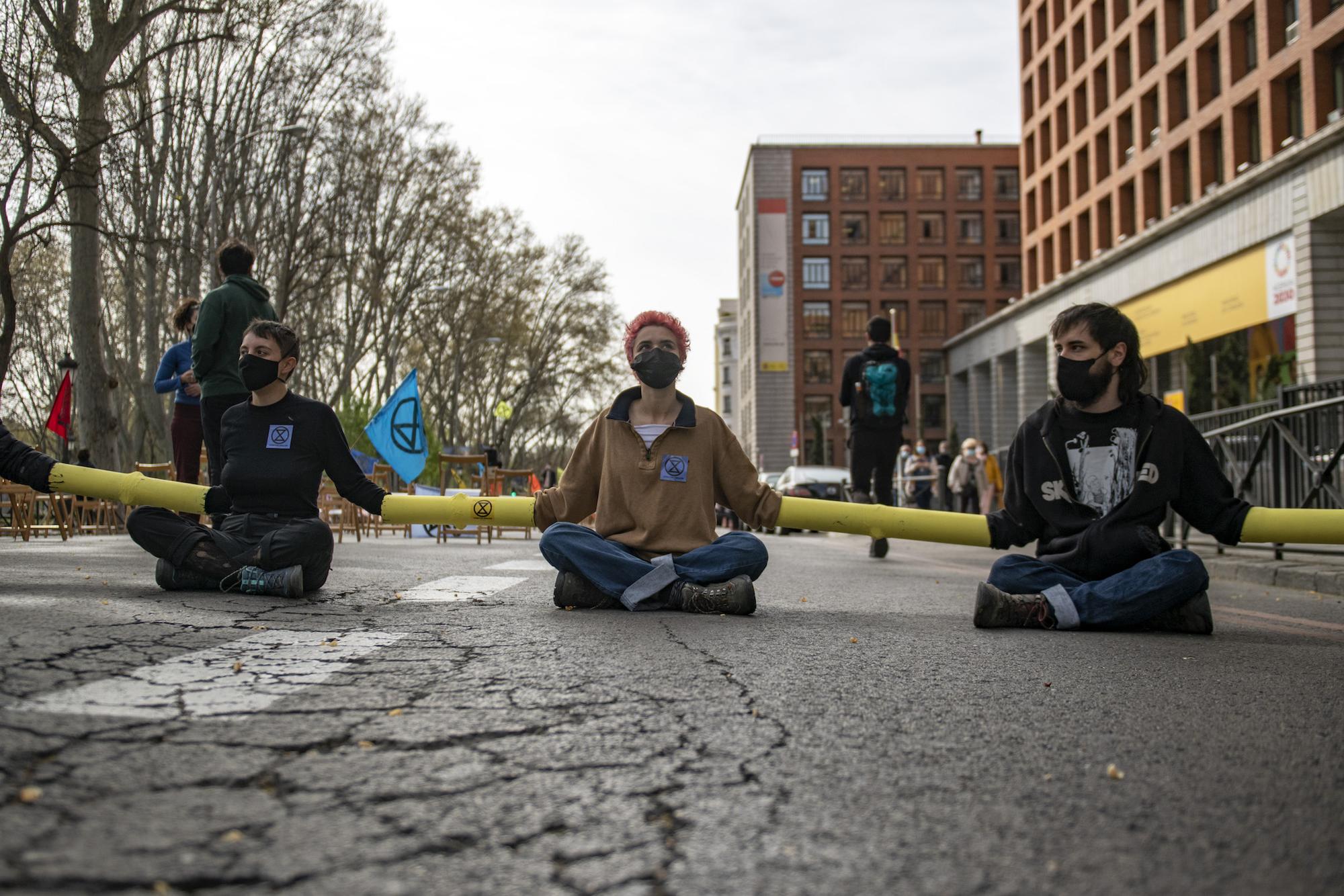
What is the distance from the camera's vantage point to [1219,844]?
2.24 m

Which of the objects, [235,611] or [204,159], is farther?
[204,159]

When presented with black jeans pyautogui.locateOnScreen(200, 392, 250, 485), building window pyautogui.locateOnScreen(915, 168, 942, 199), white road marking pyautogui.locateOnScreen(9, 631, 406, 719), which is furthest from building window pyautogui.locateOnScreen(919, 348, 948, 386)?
white road marking pyautogui.locateOnScreen(9, 631, 406, 719)

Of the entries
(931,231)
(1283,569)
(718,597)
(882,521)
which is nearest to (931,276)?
(931,231)

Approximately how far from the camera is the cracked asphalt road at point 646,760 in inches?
80.7

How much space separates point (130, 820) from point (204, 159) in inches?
939

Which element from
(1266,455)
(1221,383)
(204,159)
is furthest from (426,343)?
(1266,455)

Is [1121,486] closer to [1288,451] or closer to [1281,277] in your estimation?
[1288,451]

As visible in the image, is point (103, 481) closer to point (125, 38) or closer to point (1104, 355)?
point (1104, 355)

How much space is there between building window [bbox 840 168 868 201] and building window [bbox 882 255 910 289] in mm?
4440

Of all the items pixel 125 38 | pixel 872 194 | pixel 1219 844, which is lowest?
pixel 1219 844

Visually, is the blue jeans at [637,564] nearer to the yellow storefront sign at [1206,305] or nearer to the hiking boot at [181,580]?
the hiking boot at [181,580]

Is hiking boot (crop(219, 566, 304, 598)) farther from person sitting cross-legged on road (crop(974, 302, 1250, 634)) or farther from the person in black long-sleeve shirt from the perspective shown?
person sitting cross-legged on road (crop(974, 302, 1250, 634))

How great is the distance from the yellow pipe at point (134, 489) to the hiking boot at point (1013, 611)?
399cm

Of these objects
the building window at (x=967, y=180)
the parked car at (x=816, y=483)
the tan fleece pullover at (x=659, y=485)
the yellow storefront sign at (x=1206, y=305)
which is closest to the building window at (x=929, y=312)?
the building window at (x=967, y=180)
